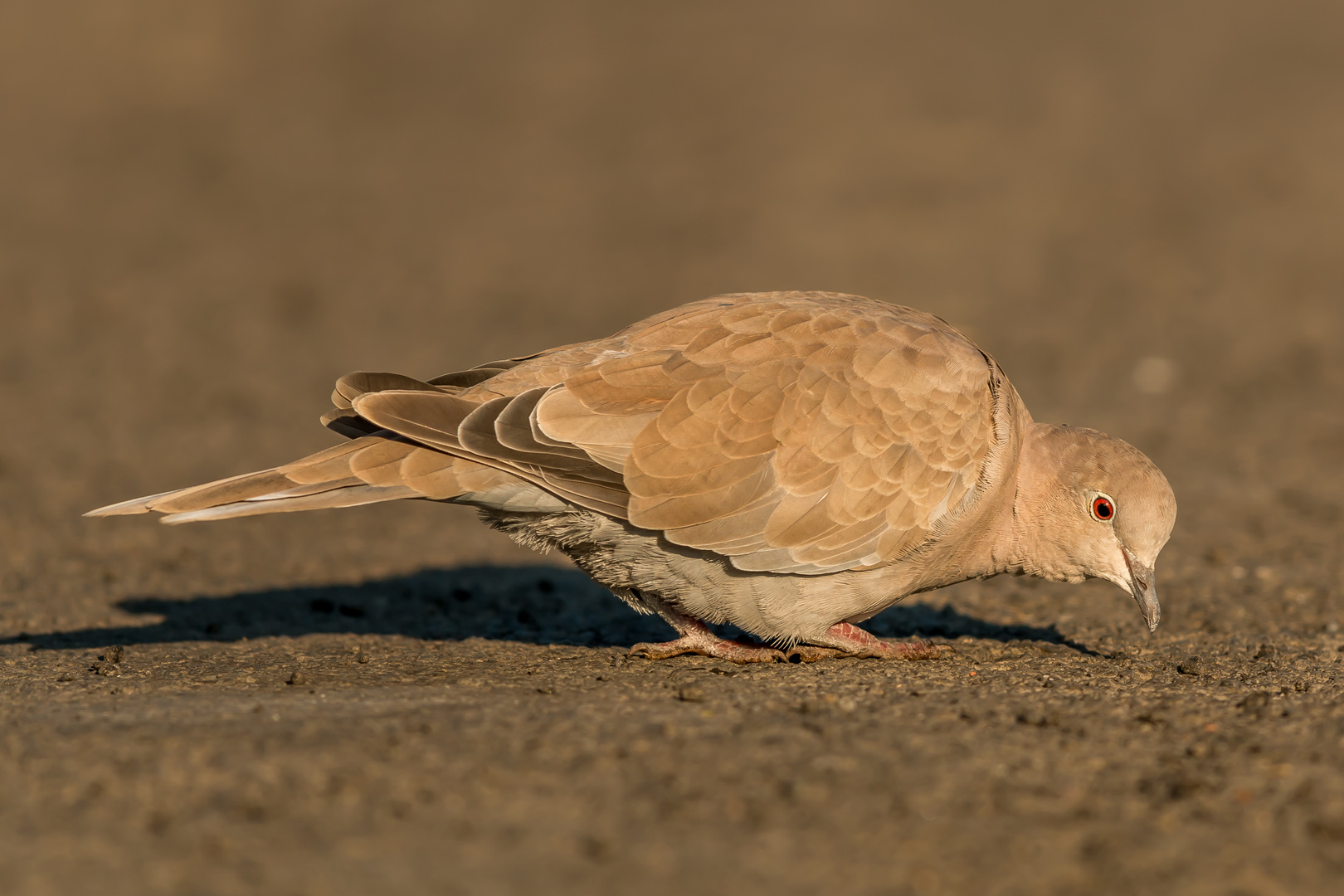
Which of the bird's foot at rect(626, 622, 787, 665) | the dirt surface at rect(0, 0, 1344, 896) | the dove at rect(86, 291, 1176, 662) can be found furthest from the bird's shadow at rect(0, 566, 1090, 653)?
the dove at rect(86, 291, 1176, 662)

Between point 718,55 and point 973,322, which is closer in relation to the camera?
point 973,322

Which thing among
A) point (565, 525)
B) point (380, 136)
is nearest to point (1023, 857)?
point (565, 525)

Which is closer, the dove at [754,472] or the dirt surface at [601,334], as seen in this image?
the dirt surface at [601,334]

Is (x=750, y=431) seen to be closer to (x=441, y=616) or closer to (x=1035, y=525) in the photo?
(x=1035, y=525)

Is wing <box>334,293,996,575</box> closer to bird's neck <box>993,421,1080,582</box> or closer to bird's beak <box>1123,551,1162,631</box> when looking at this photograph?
bird's neck <box>993,421,1080,582</box>

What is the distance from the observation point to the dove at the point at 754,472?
204 inches

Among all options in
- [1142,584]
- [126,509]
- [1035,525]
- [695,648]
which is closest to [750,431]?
[695,648]

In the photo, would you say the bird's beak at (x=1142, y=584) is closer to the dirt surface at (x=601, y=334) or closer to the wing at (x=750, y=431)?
the dirt surface at (x=601, y=334)

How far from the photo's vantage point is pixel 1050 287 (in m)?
14.9

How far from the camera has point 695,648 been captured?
229 inches

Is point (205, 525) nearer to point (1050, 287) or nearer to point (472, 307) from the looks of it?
point (472, 307)

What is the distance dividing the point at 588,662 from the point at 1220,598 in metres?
3.78

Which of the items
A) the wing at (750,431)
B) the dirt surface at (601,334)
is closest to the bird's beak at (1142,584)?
the dirt surface at (601,334)

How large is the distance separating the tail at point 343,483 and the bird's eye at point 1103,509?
8.24 ft
